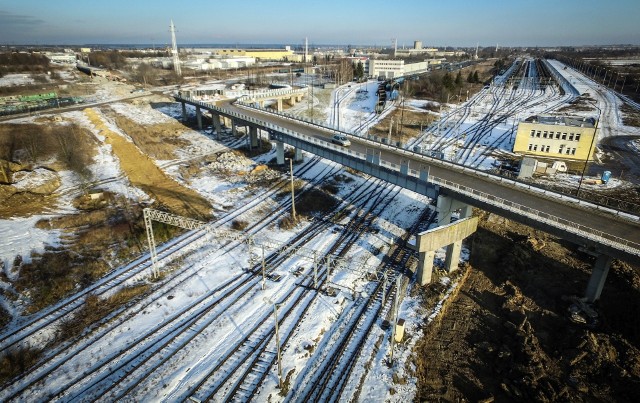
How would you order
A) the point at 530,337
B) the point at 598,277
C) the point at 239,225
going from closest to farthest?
the point at 530,337 → the point at 598,277 → the point at 239,225

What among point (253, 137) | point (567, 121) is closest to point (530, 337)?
point (567, 121)

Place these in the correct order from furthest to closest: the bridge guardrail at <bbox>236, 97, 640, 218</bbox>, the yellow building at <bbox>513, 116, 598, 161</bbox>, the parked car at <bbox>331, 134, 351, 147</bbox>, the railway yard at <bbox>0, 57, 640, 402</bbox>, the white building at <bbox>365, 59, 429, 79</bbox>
A: the white building at <bbox>365, 59, 429, 79</bbox> → the yellow building at <bbox>513, 116, 598, 161</bbox> → the parked car at <bbox>331, 134, 351, 147</bbox> → the bridge guardrail at <bbox>236, 97, 640, 218</bbox> → the railway yard at <bbox>0, 57, 640, 402</bbox>

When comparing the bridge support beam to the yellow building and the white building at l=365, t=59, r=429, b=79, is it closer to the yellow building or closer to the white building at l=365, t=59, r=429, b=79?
the yellow building

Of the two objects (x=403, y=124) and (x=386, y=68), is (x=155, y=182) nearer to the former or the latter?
(x=403, y=124)

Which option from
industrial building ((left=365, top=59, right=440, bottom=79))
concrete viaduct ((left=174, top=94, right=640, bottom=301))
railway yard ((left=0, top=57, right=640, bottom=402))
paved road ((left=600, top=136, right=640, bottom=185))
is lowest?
railway yard ((left=0, top=57, right=640, bottom=402))

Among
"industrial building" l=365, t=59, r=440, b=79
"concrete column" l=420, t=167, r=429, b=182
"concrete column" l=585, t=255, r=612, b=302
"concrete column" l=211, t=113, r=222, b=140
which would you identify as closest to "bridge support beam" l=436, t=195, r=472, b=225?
"concrete column" l=420, t=167, r=429, b=182

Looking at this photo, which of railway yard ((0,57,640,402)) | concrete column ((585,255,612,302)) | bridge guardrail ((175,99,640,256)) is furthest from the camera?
concrete column ((585,255,612,302))

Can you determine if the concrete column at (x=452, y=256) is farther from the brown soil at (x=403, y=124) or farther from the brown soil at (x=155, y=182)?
the brown soil at (x=403, y=124)
